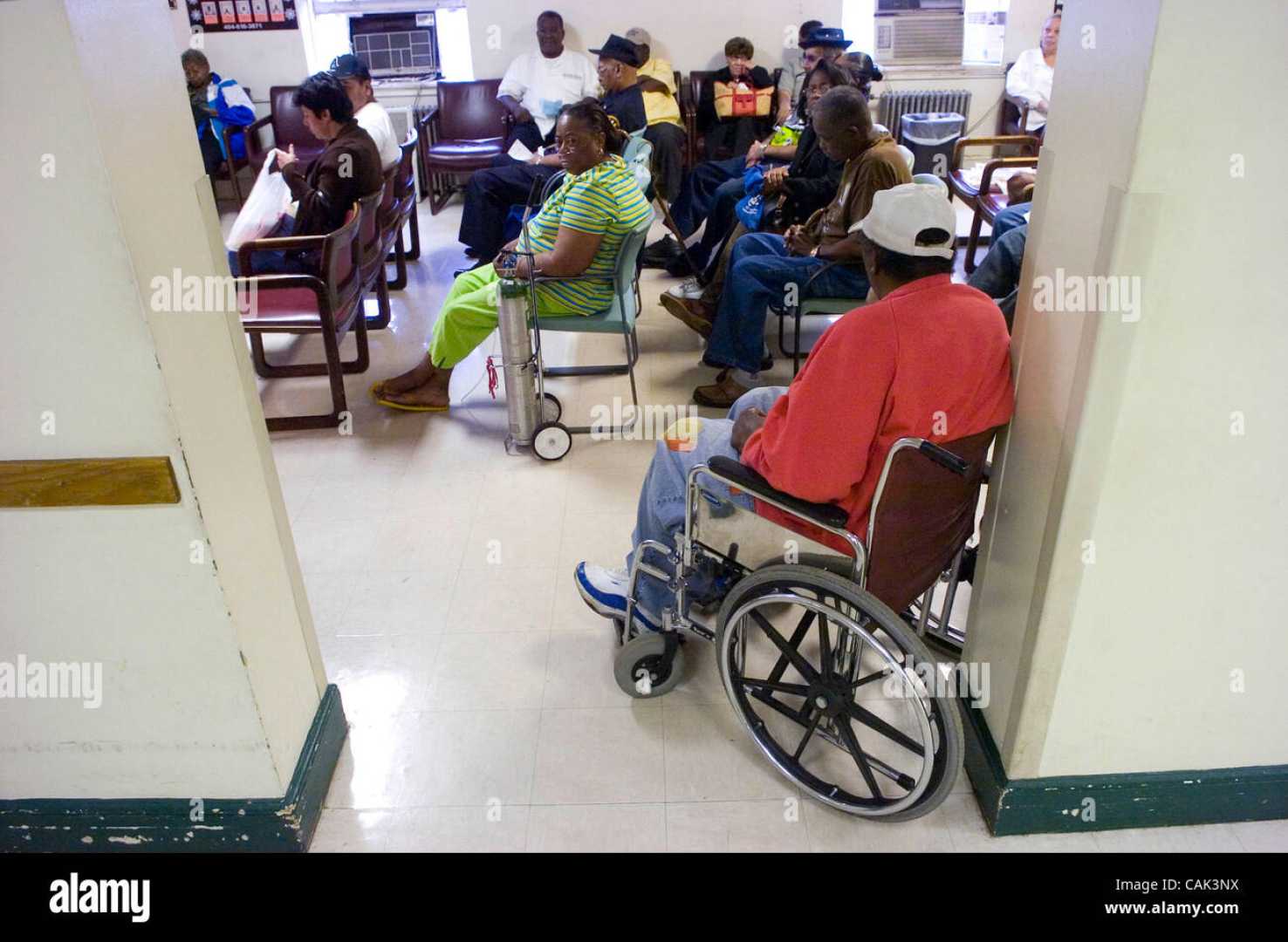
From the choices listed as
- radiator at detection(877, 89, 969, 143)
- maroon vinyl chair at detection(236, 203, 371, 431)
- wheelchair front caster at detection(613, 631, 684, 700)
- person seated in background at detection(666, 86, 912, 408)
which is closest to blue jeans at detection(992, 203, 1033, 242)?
person seated in background at detection(666, 86, 912, 408)

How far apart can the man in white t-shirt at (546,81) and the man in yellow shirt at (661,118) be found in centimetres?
34

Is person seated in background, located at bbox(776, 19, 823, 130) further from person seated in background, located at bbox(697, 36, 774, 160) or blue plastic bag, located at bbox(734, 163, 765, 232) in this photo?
blue plastic bag, located at bbox(734, 163, 765, 232)

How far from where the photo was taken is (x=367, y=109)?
430cm

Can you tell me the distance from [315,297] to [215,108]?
10.4 feet

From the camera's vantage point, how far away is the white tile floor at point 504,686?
1907mm

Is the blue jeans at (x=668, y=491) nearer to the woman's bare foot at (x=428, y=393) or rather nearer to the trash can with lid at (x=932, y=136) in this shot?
the woman's bare foot at (x=428, y=393)

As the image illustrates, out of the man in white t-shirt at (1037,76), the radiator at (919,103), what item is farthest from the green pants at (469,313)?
the radiator at (919,103)

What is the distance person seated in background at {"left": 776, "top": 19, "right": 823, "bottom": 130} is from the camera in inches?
226

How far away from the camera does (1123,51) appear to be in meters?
1.36

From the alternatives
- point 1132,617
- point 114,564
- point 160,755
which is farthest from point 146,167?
point 1132,617

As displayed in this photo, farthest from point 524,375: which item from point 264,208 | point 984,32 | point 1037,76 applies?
point 984,32

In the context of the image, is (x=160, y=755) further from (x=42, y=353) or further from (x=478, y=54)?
(x=478, y=54)

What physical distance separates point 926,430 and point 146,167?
1281 millimetres

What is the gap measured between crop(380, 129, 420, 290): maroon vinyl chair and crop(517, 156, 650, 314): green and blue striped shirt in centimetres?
112
